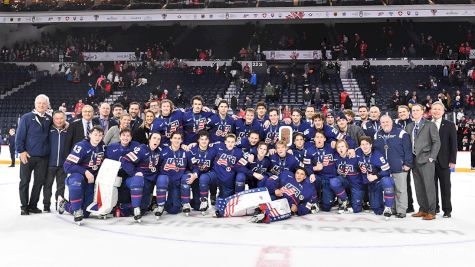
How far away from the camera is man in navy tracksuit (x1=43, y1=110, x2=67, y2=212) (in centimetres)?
592

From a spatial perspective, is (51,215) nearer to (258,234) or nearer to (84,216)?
(84,216)

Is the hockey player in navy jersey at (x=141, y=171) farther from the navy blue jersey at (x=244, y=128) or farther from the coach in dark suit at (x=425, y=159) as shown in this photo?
the coach in dark suit at (x=425, y=159)

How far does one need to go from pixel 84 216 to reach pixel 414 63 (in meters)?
19.3

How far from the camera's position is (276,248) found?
13.8ft

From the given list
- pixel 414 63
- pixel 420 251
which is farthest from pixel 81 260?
pixel 414 63

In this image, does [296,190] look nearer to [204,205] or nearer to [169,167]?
[204,205]

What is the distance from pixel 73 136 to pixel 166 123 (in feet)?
4.04

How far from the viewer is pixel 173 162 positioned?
5930mm

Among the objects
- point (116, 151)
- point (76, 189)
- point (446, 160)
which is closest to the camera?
point (76, 189)

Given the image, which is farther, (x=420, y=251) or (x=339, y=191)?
(x=339, y=191)

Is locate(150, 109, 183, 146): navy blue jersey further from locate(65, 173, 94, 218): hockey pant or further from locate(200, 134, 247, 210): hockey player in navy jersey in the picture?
locate(65, 173, 94, 218): hockey pant

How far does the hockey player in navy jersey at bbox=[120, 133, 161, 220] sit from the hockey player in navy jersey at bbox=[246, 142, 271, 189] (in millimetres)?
1260

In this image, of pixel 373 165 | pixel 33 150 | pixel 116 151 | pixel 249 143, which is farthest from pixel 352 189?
pixel 33 150

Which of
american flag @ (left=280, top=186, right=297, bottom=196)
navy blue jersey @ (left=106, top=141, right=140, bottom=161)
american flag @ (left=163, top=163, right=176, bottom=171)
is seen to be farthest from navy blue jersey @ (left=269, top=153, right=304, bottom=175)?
navy blue jersey @ (left=106, top=141, right=140, bottom=161)
